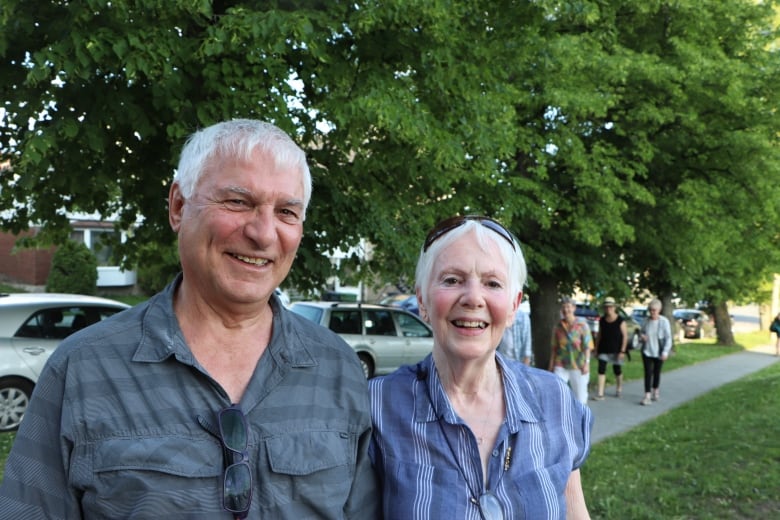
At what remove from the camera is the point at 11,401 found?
9.09 m

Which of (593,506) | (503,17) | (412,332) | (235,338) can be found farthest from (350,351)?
(412,332)

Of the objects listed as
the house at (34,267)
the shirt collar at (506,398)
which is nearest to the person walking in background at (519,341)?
the shirt collar at (506,398)

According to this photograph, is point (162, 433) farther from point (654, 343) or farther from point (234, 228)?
point (654, 343)

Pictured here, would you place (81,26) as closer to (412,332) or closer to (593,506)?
(593,506)

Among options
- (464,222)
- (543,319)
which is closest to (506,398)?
(464,222)

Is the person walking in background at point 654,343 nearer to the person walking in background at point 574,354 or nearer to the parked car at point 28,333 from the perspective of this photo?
the person walking in background at point 574,354

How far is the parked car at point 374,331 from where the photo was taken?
601 inches

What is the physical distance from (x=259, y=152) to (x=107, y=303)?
31.2 ft

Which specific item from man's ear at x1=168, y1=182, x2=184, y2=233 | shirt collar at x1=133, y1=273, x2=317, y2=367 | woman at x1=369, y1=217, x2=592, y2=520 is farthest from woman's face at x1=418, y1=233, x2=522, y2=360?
man's ear at x1=168, y1=182, x2=184, y2=233

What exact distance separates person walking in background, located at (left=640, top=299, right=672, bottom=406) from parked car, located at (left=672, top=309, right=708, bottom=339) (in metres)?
25.4

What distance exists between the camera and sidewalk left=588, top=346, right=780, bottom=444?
420 inches

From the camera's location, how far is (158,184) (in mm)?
6957

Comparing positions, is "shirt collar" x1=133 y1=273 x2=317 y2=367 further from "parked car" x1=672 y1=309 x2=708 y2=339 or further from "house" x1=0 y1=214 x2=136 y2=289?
"parked car" x1=672 y1=309 x2=708 y2=339

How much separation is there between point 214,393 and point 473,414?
84 cm
